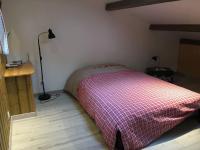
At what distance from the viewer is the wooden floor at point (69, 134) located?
7.19 ft

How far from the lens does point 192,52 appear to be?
14.9 feet

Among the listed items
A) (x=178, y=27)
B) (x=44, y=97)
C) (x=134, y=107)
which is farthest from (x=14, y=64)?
(x=178, y=27)

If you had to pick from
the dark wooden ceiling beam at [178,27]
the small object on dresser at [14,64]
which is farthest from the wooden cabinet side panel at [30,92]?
the dark wooden ceiling beam at [178,27]

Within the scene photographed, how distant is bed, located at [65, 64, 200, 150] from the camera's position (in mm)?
2078

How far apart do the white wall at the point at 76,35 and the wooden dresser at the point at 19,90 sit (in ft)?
2.86

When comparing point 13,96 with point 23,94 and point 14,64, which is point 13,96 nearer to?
point 23,94

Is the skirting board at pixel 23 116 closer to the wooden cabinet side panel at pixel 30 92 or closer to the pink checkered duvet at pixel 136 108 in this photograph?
the wooden cabinet side panel at pixel 30 92

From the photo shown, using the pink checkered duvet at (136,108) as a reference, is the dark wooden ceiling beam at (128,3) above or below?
above

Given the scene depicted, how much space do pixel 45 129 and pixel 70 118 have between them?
1.32 feet

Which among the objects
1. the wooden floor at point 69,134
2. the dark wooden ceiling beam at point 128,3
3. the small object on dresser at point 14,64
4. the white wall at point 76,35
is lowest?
the wooden floor at point 69,134

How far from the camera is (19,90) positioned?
2.74 m

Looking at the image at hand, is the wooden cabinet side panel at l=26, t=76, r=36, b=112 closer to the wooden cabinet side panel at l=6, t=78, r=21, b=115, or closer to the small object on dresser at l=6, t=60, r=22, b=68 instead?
the wooden cabinet side panel at l=6, t=78, r=21, b=115

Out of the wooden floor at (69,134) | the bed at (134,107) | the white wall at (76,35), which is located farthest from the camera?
the white wall at (76,35)

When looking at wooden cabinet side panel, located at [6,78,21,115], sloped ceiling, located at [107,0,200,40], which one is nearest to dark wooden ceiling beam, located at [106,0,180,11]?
sloped ceiling, located at [107,0,200,40]
